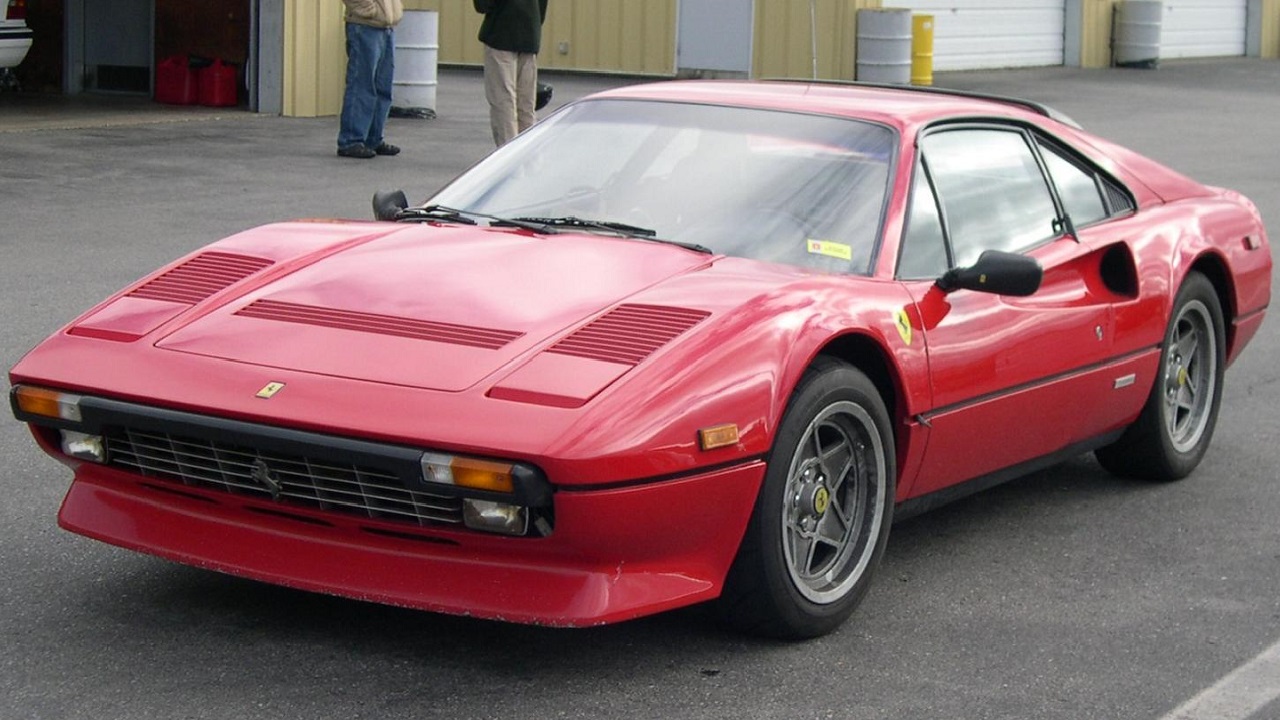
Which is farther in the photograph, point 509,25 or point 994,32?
point 994,32

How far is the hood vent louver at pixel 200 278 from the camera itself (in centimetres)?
446

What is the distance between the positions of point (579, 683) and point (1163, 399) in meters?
2.60

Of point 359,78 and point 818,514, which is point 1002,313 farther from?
point 359,78

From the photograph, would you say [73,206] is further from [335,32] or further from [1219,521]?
[1219,521]

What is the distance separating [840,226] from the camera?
15.7 ft

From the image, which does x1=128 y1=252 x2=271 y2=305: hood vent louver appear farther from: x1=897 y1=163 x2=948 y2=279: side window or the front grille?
x1=897 y1=163 x2=948 y2=279: side window

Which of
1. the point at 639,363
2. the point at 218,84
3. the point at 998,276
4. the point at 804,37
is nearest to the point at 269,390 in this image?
the point at 639,363

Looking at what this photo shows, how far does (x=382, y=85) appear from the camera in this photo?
545 inches

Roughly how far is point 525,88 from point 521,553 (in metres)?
9.88

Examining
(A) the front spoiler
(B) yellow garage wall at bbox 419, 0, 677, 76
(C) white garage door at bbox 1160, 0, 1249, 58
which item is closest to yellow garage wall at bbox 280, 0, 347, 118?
(B) yellow garage wall at bbox 419, 0, 677, 76

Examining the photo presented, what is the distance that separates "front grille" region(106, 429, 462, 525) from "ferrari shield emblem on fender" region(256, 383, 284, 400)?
4.4 inches

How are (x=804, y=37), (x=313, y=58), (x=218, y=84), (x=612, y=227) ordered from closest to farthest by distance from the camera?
1. (x=612, y=227)
2. (x=313, y=58)
3. (x=218, y=84)
4. (x=804, y=37)

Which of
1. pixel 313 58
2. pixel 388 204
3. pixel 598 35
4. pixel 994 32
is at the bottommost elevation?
pixel 388 204

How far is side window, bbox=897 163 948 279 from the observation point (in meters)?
4.82
